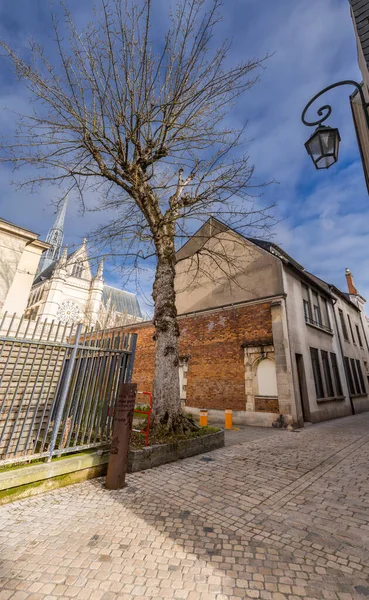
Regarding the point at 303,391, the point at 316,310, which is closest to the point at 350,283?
the point at 316,310

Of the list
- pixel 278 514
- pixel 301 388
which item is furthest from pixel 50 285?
pixel 278 514

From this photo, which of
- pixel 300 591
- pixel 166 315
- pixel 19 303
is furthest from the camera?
pixel 19 303

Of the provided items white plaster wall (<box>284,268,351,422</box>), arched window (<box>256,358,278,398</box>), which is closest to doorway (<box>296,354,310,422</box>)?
white plaster wall (<box>284,268,351,422</box>)

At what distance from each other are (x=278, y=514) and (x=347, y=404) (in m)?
14.2

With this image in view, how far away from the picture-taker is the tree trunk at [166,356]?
19.5ft

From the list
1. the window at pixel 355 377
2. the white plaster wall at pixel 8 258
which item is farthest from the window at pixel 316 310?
the white plaster wall at pixel 8 258

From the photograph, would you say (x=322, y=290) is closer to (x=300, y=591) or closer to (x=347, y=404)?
(x=347, y=404)

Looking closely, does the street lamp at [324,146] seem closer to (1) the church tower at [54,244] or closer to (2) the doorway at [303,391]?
(2) the doorway at [303,391]

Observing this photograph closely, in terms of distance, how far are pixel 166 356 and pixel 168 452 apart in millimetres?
1975

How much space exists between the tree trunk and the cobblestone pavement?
4.80 ft

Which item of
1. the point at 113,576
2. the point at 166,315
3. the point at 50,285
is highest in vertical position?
the point at 50,285

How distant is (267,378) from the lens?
10.4m

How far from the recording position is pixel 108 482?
12.7 feet

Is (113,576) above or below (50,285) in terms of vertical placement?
below
